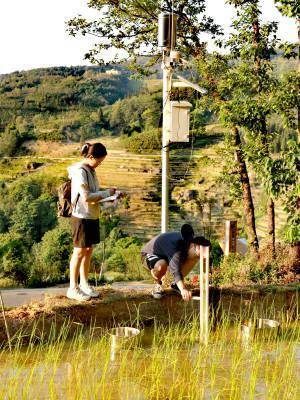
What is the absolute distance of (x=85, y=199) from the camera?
4.93m

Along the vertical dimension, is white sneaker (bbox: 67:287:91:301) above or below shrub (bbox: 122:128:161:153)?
below

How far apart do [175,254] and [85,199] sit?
2.92 ft

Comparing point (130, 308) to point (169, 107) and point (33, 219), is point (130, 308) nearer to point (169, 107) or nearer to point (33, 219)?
point (169, 107)

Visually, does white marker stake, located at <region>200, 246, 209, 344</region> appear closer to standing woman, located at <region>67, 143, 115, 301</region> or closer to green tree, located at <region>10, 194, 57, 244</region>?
standing woman, located at <region>67, 143, 115, 301</region>

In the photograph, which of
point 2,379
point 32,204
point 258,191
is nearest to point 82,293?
point 2,379

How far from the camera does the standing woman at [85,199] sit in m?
4.96

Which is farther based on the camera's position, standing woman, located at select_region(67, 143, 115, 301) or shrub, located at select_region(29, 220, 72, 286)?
shrub, located at select_region(29, 220, 72, 286)

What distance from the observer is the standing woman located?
4.96 m

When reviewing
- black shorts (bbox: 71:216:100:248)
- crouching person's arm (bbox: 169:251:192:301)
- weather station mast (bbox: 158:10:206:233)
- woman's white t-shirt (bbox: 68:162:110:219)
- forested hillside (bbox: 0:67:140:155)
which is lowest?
crouching person's arm (bbox: 169:251:192:301)

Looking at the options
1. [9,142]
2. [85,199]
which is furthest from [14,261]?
[9,142]

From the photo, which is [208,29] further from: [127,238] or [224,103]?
[127,238]

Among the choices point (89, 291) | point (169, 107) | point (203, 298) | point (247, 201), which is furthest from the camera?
point (247, 201)

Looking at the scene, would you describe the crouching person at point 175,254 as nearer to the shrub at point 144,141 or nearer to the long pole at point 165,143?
the long pole at point 165,143

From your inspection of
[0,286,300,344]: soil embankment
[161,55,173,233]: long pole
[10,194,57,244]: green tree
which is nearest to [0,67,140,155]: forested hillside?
[10,194,57,244]: green tree
